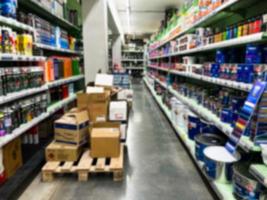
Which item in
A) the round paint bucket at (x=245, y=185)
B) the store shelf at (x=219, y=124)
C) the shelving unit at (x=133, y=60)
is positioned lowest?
the round paint bucket at (x=245, y=185)

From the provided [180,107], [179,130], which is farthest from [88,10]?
[179,130]

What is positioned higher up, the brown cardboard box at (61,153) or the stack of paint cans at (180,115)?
the stack of paint cans at (180,115)

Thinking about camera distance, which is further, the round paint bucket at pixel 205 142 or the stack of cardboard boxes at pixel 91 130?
the stack of cardboard boxes at pixel 91 130

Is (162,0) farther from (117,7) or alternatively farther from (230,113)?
(230,113)

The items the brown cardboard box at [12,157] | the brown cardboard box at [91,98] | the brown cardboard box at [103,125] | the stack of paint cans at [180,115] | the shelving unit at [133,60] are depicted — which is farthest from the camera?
the shelving unit at [133,60]

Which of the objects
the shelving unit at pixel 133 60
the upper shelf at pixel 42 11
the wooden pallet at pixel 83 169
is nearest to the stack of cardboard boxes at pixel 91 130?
the wooden pallet at pixel 83 169

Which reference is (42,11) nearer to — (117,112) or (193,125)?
(117,112)

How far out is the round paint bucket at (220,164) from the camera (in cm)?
203

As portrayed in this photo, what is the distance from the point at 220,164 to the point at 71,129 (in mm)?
1689

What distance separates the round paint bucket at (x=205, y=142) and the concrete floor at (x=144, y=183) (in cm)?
30

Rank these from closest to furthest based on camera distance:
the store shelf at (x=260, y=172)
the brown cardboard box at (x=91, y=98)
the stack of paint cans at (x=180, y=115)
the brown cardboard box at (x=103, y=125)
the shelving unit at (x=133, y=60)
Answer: the store shelf at (x=260, y=172) → the brown cardboard box at (x=103, y=125) → the brown cardboard box at (x=91, y=98) → the stack of paint cans at (x=180, y=115) → the shelving unit at (x=133, y=60)

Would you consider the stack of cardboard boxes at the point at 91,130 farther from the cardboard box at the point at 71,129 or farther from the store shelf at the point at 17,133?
the store shelf at the point at 17,133

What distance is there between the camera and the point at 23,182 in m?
2.35

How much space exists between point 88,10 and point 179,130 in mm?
3181
